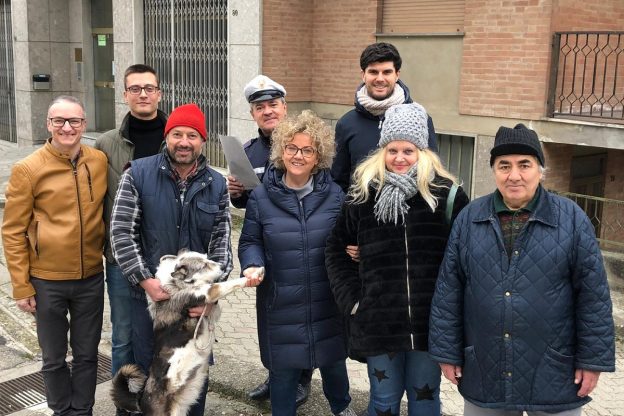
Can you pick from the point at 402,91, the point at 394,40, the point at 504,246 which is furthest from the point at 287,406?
the point at 394,40

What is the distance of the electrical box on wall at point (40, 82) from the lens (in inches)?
585

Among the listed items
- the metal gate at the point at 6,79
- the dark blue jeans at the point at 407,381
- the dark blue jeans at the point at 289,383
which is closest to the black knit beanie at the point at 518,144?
the dark blue jeans at the point at 407,381

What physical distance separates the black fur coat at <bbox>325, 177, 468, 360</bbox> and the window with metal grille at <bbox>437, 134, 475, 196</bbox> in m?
5.87

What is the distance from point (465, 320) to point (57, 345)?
2347 millimetres

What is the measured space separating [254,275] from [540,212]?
4.64 ft

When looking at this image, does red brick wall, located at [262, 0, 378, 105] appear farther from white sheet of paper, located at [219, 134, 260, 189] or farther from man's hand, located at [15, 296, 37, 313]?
man's hand, located at [15, 296, 37, 313]

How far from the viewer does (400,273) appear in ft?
10.3

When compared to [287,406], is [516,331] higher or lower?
higher

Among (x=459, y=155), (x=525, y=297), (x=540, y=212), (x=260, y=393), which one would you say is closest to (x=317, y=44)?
(x=459, y=155)

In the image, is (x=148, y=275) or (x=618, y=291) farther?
(x=618, y=291)

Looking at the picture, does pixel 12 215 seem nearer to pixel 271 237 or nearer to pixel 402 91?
pixel 271 237

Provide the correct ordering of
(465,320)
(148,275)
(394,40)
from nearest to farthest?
(465,320) → (148,275) → (394,40)

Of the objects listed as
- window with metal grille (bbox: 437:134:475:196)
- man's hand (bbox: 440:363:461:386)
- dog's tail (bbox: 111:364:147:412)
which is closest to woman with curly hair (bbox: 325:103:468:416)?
man's hand (bbox: 440:363:461:386)

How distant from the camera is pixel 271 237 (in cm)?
354
